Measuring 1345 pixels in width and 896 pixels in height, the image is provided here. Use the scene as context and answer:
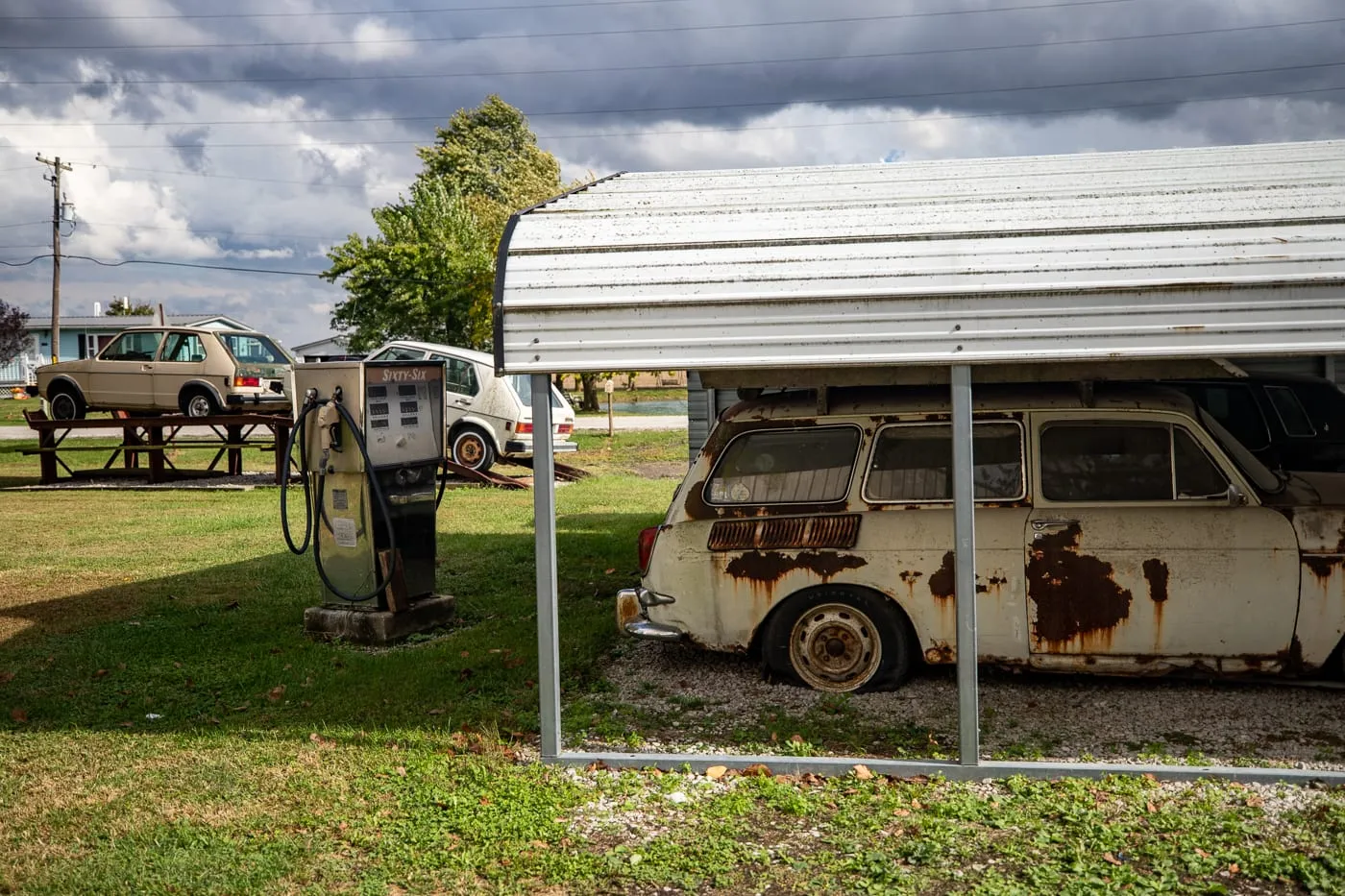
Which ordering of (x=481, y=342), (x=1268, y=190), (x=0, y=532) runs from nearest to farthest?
(x=1268, y=190)
(x=0, y=532)
(x=481, y=342)

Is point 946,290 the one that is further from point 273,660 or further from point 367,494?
point 273,660

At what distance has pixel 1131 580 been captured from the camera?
244 inches

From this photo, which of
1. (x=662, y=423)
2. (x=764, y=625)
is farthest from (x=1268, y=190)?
(x=662, y=423)

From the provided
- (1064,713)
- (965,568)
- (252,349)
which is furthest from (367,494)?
(252,349)

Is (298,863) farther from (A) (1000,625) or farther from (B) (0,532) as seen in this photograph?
(B) (0,532)

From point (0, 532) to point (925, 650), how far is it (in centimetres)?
1219

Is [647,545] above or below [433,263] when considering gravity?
below

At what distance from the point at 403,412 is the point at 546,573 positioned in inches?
132

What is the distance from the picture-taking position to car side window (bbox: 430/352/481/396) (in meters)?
18.9

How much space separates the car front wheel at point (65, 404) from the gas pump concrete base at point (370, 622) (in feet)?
45.4

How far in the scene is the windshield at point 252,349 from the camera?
2012cm

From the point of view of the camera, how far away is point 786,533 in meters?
6.70

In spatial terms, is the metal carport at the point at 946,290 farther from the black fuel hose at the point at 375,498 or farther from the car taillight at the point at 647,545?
the black fuel hose at the point at 375,498

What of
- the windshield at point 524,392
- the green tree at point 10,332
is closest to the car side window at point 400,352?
the windshield at point 524,392
